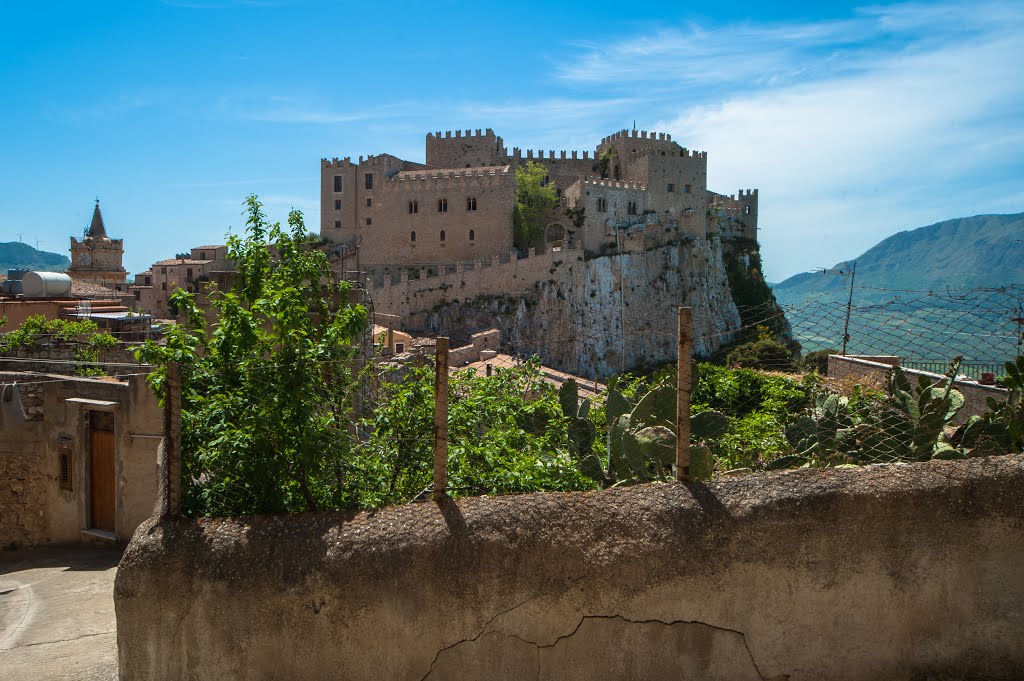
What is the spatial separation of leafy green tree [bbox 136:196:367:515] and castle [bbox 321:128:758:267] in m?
45.7

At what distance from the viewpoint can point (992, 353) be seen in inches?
249

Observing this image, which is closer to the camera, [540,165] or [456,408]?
[456,408]

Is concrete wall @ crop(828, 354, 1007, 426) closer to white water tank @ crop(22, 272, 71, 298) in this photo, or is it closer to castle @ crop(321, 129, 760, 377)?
white water tank @ crop(22, 272, 71, 298)

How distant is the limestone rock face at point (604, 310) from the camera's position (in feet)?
151

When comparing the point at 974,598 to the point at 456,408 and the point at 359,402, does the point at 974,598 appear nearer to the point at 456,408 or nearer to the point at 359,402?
the point at 456,408

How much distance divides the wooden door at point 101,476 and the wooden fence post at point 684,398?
8540mm

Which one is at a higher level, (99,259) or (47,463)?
(99,259)

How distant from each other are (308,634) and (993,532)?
412 centimetres

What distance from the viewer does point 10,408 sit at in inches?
432

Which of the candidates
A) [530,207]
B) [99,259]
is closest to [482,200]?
[530,207]

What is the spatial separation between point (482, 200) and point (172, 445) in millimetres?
48619

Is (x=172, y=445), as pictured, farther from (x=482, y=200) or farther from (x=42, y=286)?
(x=482, y=200)

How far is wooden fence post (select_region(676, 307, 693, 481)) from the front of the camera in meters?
5.01

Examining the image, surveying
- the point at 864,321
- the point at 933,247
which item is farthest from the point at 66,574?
the point at 933,247
